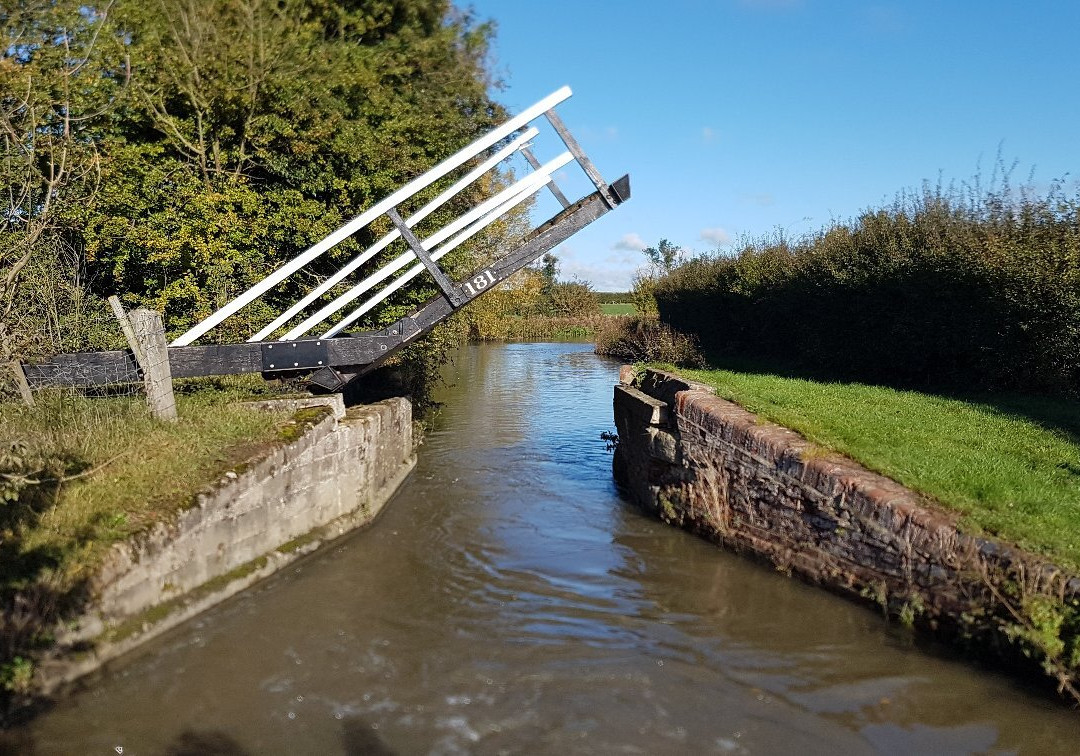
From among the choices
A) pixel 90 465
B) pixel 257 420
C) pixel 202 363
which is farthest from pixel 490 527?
pixel 90 465

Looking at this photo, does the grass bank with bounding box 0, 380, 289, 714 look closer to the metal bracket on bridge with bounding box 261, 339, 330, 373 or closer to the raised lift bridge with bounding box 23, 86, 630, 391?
the raised lift bridge with bounding box 23, 86, 630, 391

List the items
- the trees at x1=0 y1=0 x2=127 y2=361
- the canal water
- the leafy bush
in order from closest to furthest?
the canal water, the trees at x1=0 y1=0 x2=127 y2=361, the leafy bush

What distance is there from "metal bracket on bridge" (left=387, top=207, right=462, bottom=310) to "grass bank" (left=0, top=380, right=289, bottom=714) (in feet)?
7.41

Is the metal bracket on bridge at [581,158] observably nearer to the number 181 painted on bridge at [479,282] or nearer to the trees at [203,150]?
the number 181 painted on bridge at [479,282]

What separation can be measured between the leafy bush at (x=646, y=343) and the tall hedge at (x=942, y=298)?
2945 millimetres

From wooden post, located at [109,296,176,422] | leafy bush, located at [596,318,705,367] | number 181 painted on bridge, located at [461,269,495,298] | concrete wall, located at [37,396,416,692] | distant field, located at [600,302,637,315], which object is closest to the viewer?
concrete wall, located at [37,396,416,692]

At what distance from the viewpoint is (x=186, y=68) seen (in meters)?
11.5

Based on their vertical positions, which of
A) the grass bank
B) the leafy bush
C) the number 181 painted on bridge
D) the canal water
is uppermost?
the number 181 painted on bridge

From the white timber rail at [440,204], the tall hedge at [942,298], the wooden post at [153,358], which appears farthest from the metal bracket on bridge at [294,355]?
the tall hedge at [942,298]

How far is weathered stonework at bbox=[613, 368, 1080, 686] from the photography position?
556 cm

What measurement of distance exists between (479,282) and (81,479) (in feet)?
15.5

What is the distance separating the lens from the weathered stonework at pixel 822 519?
219 inches

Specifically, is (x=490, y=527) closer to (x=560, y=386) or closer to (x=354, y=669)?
(x=354, y=669)

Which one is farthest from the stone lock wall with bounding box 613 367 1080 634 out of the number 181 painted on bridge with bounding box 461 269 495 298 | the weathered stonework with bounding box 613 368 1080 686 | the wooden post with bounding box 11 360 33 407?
the wooden post with bounding box 11 360 33 407
